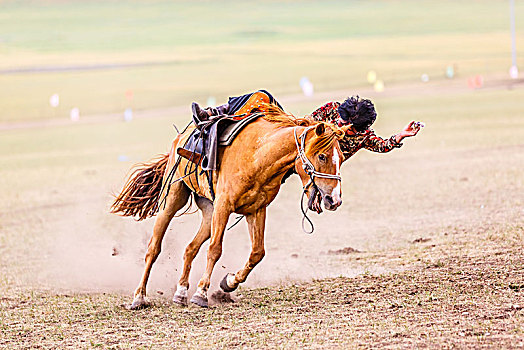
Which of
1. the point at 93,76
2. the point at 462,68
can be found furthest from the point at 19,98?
the point at 462,68

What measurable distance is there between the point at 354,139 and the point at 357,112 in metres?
0.25

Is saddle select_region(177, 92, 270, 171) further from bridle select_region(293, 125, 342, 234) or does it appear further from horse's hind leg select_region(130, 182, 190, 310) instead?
bridle select_region(293, 125, 342, 234)

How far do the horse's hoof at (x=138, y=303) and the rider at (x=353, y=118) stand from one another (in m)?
1.57

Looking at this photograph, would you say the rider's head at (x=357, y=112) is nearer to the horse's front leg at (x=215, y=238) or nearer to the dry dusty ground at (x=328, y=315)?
the horse's front leg at (x=215, y=238)

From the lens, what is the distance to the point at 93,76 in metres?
47.5

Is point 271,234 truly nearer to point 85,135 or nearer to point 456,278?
point 456,278

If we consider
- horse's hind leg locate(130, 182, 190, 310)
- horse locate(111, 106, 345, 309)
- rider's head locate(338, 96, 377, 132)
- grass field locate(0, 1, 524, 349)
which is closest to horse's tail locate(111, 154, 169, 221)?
horse locate(111, 106, 345, 309)

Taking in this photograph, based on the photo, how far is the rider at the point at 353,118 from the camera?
24.3ft

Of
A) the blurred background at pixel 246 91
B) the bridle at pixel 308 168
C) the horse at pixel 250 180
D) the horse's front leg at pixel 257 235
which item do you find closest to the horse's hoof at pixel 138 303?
the horse at pixel 250 180

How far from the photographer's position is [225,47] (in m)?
60.3

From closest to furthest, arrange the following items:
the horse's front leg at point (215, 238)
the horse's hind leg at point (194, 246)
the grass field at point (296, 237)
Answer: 1. the grass field at point (296, 237)
2. the horse's front leg at point (215, 238)
3. the horse's hind leg at point (194, 246)

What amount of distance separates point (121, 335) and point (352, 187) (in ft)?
30.1

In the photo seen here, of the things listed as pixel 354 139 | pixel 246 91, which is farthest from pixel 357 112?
pixel 246 91

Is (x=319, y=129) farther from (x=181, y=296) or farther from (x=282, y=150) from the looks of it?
(x=181, y=296)
